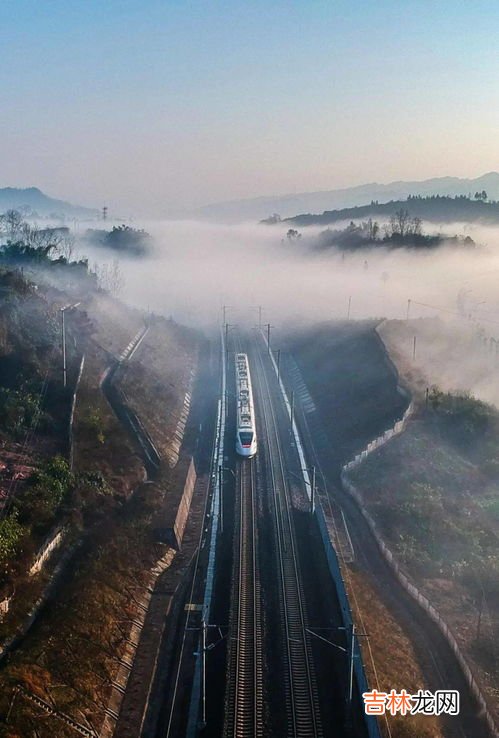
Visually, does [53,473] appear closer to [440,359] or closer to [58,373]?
[58,373]

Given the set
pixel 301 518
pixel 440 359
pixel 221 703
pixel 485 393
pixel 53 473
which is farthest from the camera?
pixel 440 359

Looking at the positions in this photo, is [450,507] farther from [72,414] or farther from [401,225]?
[401,225]

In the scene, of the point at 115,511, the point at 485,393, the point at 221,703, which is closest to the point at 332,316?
the point at 485,393

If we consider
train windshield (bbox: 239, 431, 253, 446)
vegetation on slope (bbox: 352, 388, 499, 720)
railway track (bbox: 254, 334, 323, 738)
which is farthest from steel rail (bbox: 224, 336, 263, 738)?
train windshield (bbox: 239, 431, 253, 446)

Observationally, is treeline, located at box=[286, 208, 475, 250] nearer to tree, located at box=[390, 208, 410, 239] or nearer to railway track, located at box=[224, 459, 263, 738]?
tree, located at box=[390, 208, 410, 239]

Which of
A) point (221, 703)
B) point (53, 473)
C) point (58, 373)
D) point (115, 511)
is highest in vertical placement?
point (58, 373)

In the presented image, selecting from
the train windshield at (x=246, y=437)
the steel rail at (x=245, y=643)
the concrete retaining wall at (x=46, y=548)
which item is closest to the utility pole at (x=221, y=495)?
the steel rail at (x=245, y=643)
